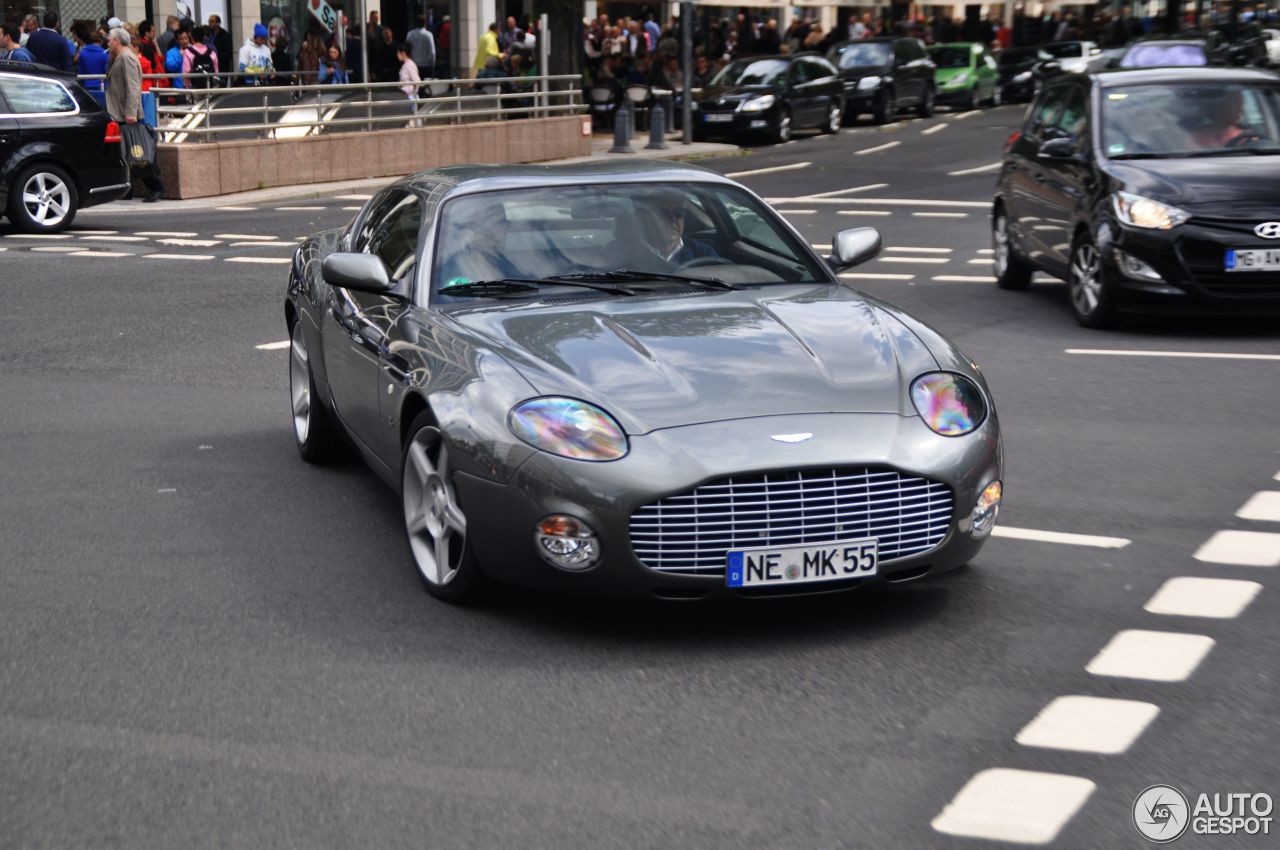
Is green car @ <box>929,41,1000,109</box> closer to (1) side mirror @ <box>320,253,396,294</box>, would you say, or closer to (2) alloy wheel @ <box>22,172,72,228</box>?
(2) alloy wheel @ <box>22,172,72,228</box>

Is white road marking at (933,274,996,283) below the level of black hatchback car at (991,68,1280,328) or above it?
below

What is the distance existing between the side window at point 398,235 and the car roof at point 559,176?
0.11 m

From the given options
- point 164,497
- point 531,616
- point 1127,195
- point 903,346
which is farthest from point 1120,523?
point 1127,195

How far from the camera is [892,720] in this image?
4.88 m

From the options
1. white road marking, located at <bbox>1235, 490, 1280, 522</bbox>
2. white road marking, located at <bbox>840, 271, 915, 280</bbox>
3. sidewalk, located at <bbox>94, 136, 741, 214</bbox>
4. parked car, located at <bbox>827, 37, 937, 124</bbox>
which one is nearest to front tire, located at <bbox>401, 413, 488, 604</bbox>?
white road marking, located at <bbox>1235, 490, 1280, 522</bbox>

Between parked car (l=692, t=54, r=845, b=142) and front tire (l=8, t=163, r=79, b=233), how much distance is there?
48.3 ft

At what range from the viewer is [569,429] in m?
5.57

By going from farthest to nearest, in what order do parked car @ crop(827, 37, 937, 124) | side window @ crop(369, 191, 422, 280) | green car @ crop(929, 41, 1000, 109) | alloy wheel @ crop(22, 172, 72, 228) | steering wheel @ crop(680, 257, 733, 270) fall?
green car @ crop(929, 41, 1000, 109)
parked car @ crop(827, 37, 937, 124)
alloy wheel @ crop(22, 172, 72, 228)
side window @ crop(369, 191, 422, 280)
steering wheel @ crop(680, 257, 733, 270)

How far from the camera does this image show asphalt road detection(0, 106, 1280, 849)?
4281 millimetres

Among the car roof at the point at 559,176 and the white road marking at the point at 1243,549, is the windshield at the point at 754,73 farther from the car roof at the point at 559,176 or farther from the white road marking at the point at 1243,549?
the white road marking at the point at 1243,549

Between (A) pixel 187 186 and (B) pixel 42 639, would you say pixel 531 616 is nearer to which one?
(B) pixel 42 639

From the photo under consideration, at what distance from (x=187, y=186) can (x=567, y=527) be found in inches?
719

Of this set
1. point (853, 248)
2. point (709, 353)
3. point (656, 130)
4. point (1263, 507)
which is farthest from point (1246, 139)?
point (656, 130)

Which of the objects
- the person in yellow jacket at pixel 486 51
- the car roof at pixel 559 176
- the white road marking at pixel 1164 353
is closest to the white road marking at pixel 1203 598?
the car roof at pixel 559 176
